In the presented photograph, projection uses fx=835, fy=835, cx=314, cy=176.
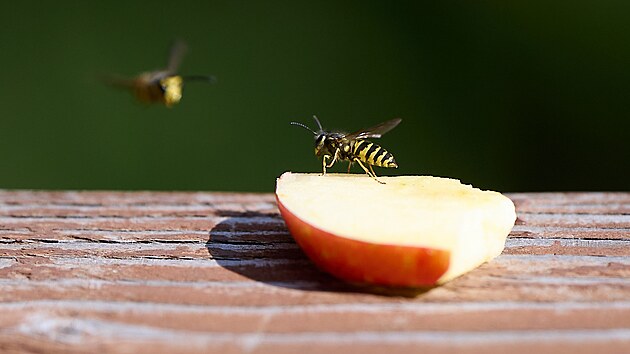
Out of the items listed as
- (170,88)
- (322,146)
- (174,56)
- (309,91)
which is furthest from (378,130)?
(309,91)

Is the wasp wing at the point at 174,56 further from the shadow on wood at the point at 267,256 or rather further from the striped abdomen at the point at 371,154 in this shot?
the shadow on wood at the point at 267,256

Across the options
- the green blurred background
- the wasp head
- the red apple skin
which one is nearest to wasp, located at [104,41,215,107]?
the wasp head

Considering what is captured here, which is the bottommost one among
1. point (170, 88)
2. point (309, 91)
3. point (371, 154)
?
point (309, 91)

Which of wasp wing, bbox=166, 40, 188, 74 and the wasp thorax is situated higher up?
wasp wing, bbox=166, 40, 188, 74

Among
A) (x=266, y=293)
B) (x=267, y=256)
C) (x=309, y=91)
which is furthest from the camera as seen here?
(x=309, y=91)

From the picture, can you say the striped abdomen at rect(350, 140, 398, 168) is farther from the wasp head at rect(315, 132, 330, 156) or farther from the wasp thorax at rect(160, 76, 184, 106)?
the wasp thorax at rect(160, 76, 184, 106)

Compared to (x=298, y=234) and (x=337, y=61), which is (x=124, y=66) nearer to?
(x=337, y=61)

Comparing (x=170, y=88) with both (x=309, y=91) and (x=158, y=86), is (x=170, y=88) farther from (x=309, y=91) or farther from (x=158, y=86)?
(x=309, y=91)
